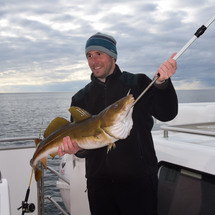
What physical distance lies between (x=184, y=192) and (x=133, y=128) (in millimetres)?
984

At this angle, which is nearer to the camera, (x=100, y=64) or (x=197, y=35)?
(x=197, y=35)

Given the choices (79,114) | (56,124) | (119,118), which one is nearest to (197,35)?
(119,118)

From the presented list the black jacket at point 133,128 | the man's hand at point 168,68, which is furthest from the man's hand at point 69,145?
the man's hand at point 168,68

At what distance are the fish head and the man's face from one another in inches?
35.2

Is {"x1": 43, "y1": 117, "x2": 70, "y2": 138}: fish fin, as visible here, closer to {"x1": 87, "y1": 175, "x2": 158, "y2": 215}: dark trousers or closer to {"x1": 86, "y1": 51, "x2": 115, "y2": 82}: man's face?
{"x1": 86, "y1": 51, "x2": 115, "y2": 82}: man's face

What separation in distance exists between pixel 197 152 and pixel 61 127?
1.54 m

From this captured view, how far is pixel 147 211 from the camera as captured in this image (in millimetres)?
2920

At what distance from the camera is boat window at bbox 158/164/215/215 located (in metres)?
2.92

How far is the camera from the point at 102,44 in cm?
319


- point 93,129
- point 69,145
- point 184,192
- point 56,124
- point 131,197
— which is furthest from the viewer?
point 184,192

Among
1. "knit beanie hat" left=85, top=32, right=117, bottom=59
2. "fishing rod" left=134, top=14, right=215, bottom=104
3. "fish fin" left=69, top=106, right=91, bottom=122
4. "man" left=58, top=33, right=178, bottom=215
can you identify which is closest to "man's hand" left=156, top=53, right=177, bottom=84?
"fishing rod" left=134, top=14, right=215, bottom=104

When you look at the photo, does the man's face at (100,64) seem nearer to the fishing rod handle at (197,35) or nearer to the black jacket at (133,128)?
the black jacket at (133,128)

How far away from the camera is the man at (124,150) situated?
2.87m

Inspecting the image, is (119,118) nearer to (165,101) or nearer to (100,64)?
(165,101)
